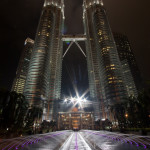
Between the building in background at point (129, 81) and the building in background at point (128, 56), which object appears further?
the building in background at point (128, 56)

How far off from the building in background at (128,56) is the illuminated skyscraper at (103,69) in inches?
2035

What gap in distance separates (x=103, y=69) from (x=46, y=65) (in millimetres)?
61815

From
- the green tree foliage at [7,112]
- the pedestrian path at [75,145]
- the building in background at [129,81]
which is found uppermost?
the building in background at [129,81]

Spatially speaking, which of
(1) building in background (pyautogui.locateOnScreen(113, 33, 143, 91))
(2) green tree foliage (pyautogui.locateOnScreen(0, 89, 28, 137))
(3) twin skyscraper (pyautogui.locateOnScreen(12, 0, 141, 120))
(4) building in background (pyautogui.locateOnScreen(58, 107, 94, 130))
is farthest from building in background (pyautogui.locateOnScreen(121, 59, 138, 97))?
(2) green tree foliage (pyautogui.locateOnScreen(0, 89, 28, 137))

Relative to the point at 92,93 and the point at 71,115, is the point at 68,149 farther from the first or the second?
the point at 71,115

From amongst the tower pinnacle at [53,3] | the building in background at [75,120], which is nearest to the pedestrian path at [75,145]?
the building in background at [75,120]

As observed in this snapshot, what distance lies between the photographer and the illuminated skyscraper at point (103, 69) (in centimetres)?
10219

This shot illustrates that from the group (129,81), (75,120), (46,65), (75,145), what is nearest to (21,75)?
(46,65)

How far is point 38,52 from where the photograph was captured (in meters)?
129

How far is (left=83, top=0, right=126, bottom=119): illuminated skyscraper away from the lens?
4023 inches

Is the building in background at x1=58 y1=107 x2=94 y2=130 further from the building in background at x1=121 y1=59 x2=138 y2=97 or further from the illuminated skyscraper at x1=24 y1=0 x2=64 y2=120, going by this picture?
the building in background at x1=121 y1=59 x2=138 y2=97

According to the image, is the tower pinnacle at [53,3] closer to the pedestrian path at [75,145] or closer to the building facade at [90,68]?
the building facade at [90,68]

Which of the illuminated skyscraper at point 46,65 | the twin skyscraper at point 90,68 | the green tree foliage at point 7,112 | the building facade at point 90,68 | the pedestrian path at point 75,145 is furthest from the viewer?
the illuminated skyscraper at point 46,65

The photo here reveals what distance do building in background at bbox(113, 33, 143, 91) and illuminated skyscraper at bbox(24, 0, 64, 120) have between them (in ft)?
316
